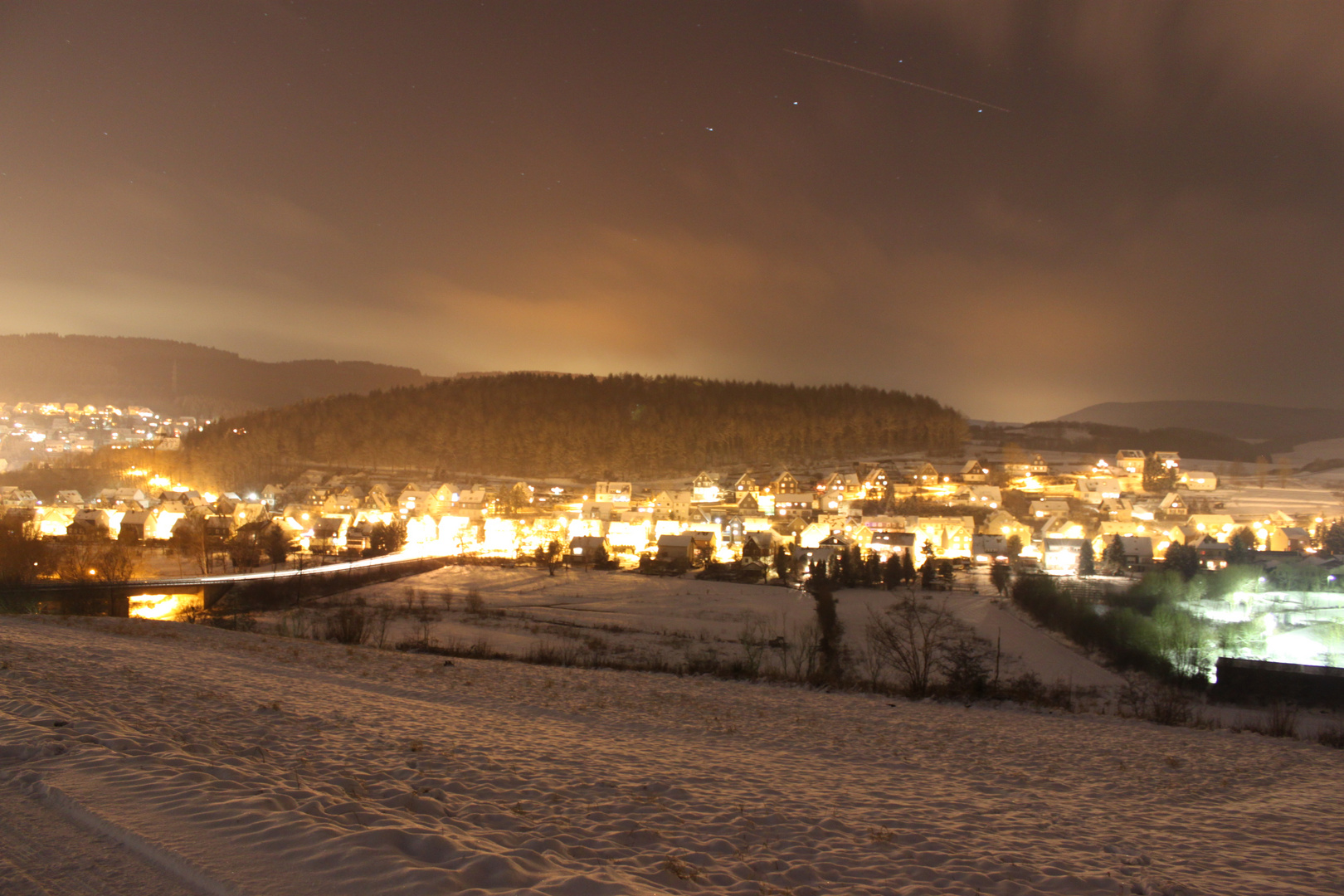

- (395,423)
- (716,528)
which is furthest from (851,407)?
(395,423)

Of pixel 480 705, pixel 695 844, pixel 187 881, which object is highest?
pixel 187 881

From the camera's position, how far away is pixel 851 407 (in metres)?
93.4

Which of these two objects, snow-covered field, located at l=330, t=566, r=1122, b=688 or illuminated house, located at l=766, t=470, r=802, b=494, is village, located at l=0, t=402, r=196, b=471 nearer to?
illuminated house, located at l=766, t=470, r=802, b=494

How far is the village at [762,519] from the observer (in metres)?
37.4

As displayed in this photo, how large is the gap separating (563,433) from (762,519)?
35.7 meters

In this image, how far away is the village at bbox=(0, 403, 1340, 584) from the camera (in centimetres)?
3738

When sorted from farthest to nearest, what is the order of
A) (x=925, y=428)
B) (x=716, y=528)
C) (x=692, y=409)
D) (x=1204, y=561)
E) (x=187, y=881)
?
1. (x=692, y=409)
2. (x=925, y=428)
3. (x=716, y=528)
4. (x=1204, y=561)
5. (x=187, y=881)

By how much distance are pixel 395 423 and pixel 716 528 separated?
180 feet

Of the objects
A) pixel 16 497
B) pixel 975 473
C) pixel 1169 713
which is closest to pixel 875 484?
pixel 975 473

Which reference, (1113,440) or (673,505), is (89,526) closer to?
(673,505)

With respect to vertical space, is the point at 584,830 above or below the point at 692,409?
below

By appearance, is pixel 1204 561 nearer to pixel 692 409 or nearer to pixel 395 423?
pixel 692 409

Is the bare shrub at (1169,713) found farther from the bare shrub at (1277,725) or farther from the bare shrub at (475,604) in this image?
the bare shrub at (475,604)

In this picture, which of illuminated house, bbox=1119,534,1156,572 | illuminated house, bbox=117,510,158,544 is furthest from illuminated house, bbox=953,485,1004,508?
illuminated house, bbox=117,510,158,544
